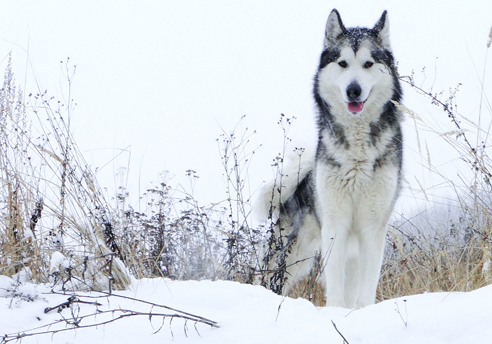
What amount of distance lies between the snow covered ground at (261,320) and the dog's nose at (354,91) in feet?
5.06

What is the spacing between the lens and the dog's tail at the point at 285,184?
386cm

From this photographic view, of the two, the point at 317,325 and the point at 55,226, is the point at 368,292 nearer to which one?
the point at 317,325

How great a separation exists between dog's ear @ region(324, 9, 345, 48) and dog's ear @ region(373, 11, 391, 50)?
0.83 feet

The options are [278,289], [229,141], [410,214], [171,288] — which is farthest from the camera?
[410,214]

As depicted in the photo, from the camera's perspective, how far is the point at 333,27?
135 inches

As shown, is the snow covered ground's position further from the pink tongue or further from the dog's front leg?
the pink tongue

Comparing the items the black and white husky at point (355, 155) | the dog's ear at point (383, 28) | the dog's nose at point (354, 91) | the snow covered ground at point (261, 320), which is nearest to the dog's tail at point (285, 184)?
the black and white husky at point (355, 155)

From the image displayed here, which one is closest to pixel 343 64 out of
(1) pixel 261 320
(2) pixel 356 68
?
(2) pixel 356 68

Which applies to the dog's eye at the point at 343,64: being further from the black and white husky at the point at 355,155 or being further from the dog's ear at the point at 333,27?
the dog's ear at the point at 333,27

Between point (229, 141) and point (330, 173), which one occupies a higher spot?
point (229, 141)

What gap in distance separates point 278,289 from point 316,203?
802 millimetres

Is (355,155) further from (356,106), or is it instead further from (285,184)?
(285,184)

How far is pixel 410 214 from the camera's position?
13.8 ft

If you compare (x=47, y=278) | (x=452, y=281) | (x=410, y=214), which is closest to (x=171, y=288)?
(x=47, y=278)
